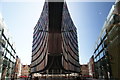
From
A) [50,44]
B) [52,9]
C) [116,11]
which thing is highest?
[52,9]

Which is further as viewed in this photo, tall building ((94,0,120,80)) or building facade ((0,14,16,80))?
building facade ((0,14,16,80))

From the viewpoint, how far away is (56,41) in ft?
161

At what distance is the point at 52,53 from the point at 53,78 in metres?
9.21

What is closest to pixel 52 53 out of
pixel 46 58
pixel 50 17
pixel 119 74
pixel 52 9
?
pixel 46 58

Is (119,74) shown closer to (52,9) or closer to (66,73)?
(52,9)

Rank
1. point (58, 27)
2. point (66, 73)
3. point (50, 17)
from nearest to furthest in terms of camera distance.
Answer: point (50, 17)
point (58, 27)
point (66, 73)

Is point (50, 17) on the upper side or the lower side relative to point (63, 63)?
upper

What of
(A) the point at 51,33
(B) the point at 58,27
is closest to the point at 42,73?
(A) the point at 51,33

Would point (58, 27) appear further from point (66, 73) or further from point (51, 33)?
point (66, 73)

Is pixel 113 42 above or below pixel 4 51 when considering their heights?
above

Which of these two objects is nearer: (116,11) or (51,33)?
(116,11)

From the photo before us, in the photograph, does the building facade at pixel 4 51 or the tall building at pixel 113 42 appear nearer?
the tall building at pixel 113 42

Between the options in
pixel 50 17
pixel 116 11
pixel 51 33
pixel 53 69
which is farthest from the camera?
pixel 53 69

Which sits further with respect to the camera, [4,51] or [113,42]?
[4,51]
